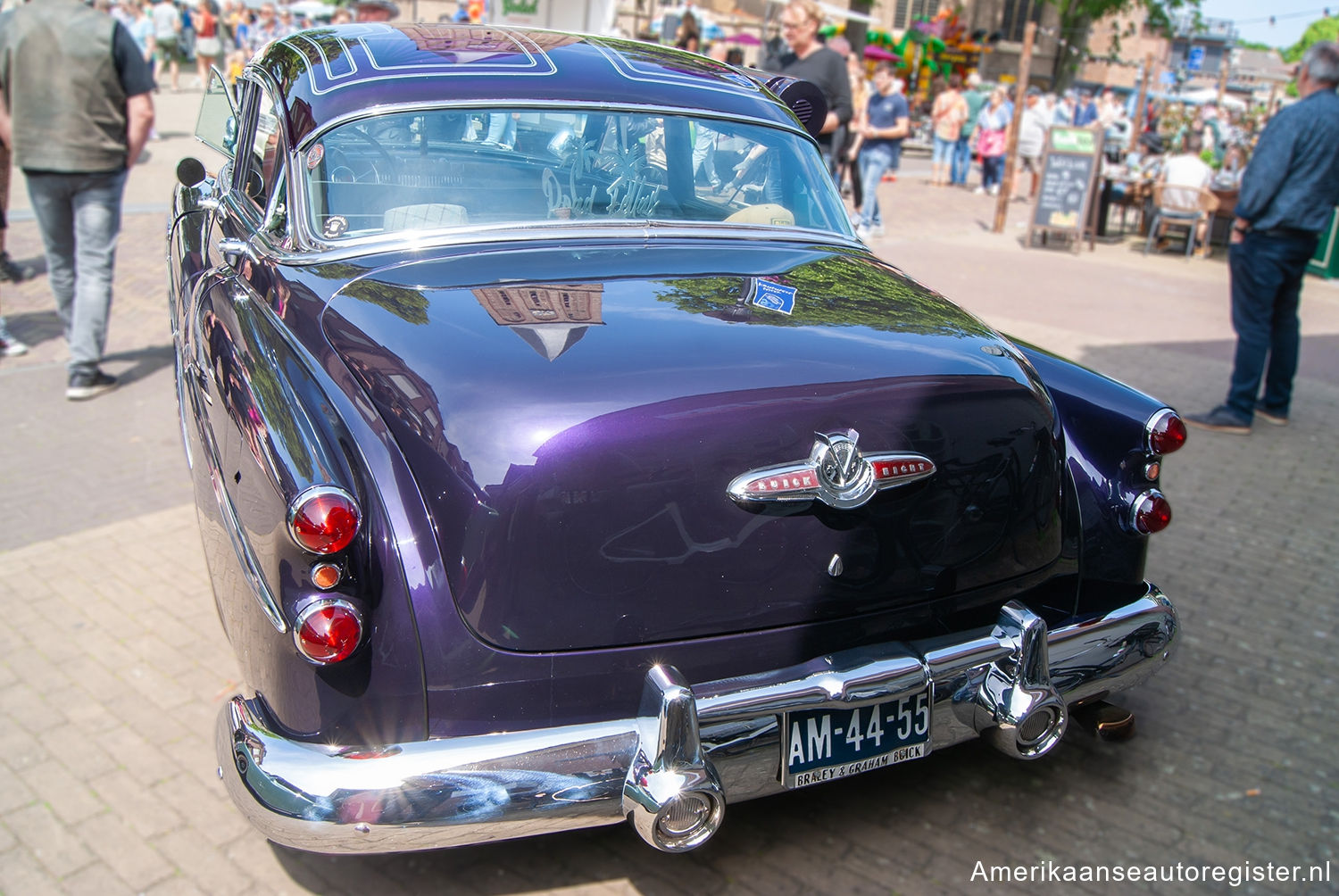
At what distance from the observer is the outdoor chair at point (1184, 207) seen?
13109 mm

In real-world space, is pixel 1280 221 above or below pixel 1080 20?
below

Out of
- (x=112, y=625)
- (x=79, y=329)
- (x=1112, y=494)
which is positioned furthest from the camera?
(x=79, y=329)

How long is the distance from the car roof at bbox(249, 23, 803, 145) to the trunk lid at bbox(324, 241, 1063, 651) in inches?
30.6

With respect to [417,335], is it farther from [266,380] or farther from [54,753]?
[54,753]

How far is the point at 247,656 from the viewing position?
98.3 inches

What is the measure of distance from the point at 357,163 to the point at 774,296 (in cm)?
134

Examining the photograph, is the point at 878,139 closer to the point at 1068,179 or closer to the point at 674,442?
the point at 1068,179

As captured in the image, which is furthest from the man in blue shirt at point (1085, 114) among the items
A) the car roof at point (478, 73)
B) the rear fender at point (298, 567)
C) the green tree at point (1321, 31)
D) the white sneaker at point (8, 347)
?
the green tree at point (1321, 31)

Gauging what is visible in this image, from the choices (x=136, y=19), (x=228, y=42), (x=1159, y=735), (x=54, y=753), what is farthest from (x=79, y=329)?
(x=228, y=42)

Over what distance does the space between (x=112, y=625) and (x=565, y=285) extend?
228cm

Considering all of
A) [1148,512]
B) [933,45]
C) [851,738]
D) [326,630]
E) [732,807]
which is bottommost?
[732,807]

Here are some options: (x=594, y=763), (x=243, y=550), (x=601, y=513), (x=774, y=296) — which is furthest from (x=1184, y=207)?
(x=243, y=550)

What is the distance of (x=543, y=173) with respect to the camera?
132 inches

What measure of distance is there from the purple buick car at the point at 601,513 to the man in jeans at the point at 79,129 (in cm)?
341
